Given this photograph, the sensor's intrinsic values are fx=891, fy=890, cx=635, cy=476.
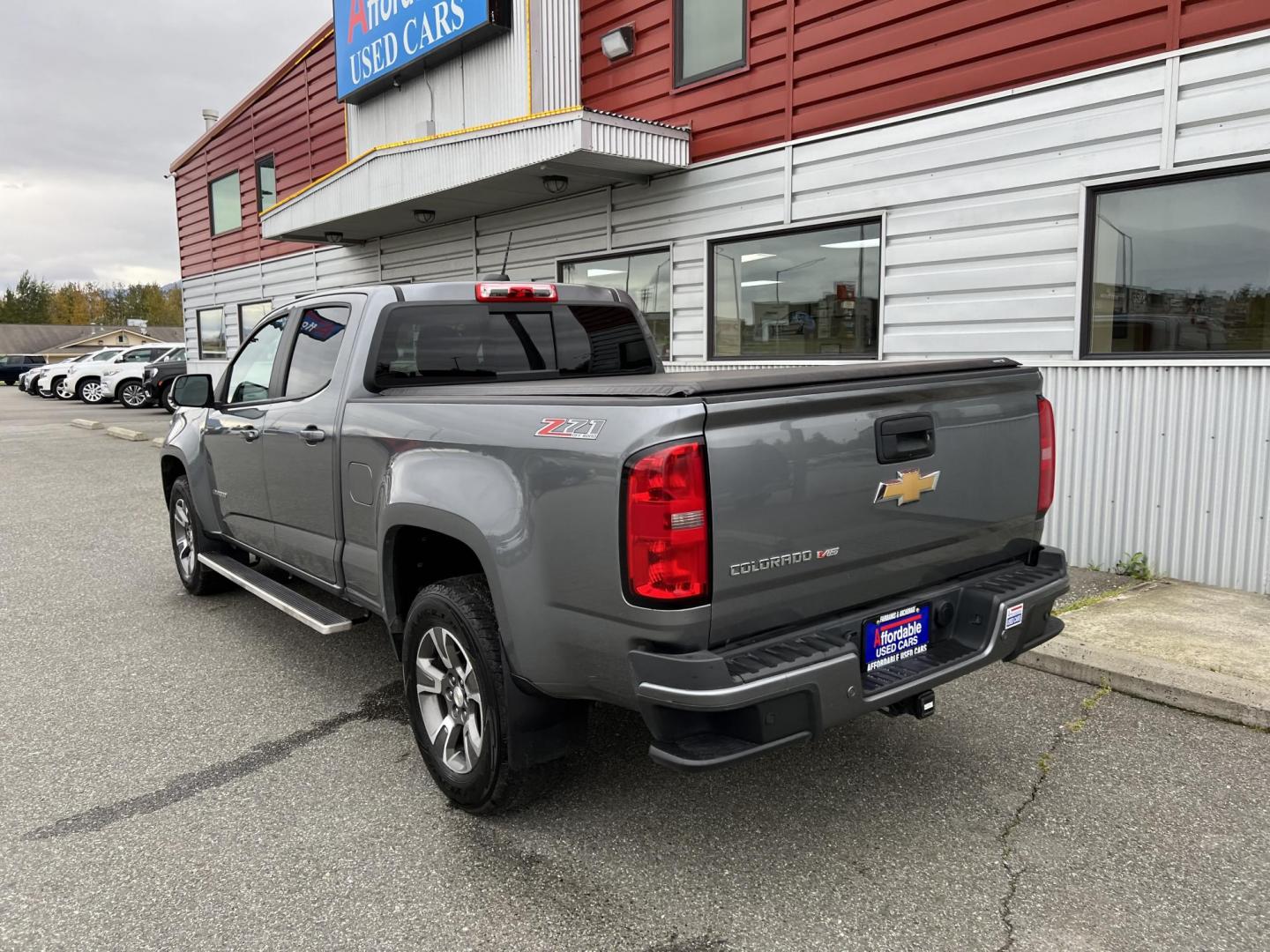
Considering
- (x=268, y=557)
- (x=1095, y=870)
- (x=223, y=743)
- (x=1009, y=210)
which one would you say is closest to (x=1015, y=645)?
(x=1095, y=870)

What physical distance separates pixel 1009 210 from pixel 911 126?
3.70 feet

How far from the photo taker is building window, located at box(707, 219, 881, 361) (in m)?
7.64

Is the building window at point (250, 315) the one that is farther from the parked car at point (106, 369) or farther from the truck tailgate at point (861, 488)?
the truck tailgate at point (861, 488)

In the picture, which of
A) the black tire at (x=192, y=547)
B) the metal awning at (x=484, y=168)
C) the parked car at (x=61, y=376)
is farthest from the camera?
the parked car at (x=61, y=376)

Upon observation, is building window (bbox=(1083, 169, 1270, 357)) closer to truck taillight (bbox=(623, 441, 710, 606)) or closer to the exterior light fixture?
truck taillight (bbox=(623, 441, 710, 606))

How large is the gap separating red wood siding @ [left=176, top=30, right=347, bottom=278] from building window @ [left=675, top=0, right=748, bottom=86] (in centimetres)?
794

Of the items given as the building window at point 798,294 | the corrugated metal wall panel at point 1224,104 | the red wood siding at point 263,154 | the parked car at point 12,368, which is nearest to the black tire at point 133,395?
the red wood siding at point 263,154

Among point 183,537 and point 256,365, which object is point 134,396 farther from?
point 256,365

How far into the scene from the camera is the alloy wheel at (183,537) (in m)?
6.02

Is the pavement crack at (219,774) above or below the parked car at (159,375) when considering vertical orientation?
below

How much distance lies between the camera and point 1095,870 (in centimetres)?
282

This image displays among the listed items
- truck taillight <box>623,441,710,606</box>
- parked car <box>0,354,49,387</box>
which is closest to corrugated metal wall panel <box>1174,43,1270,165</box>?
truck taillight <box>623,441,710,606</box>

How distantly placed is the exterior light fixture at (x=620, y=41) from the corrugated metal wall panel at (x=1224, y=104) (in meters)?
5.41

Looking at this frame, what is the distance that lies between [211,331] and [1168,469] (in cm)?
1973
